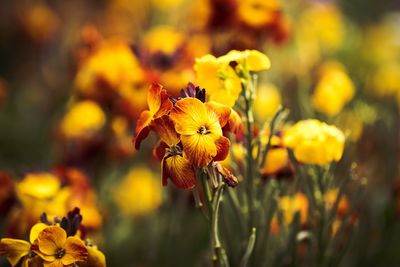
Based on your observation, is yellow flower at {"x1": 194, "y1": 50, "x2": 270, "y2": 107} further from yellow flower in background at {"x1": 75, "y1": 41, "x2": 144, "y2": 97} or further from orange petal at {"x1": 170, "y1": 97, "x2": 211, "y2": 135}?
yellow flower in background at {"x1": 75, "y1": 41, "x2": 144, "y2": 97}

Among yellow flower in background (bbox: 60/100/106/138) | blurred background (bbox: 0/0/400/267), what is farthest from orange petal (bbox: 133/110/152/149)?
yellow flower in background (bbox: 60/100/106/138)

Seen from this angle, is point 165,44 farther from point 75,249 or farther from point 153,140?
point 75,249

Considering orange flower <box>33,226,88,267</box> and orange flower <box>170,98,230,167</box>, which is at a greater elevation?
orange flower <box>170,98,230,167</box>

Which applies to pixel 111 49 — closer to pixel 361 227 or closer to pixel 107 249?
pixel 107 249

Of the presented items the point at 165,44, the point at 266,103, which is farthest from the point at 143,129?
the point at 266,103

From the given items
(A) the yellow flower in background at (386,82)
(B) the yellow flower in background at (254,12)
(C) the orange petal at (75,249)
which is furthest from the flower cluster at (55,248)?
(A) the yellow flower in background at (386,82)

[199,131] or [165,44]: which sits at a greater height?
[165,44]
